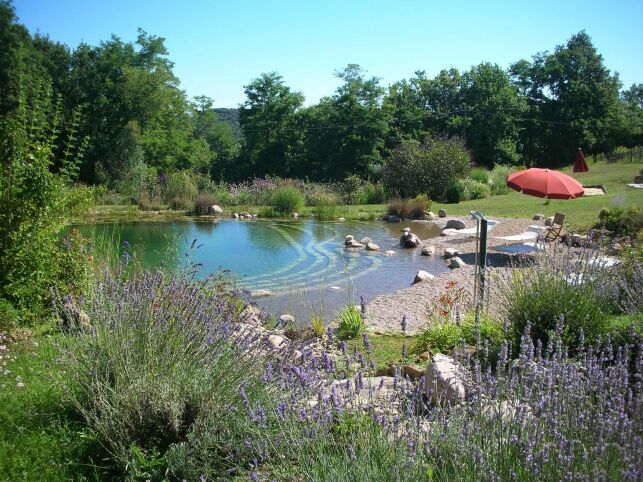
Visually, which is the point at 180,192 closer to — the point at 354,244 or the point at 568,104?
the point at 354,244

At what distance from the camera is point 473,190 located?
2672 centimetres

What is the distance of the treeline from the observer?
33.6 meters

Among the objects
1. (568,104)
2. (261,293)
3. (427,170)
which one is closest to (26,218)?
(261,293)

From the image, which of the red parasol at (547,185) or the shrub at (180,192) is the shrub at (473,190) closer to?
the shrub at (180,192)

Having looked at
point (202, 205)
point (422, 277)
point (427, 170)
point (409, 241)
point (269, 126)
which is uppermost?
point (269, 126)

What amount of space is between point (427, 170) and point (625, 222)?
12577 millimetres

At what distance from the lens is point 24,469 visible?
3094mm

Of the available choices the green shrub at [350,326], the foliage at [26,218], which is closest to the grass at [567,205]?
the green shrub at [350,326]

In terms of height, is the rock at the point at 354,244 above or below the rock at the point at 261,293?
above

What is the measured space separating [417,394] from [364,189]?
24.2 m

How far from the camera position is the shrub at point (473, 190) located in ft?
86.2

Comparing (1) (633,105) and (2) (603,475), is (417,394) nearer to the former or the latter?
(2) (603,475)

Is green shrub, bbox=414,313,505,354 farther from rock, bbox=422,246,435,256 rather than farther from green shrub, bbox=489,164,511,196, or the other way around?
green shrub, bbox=489,164,511,196

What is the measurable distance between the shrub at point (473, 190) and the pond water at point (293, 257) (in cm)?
766
